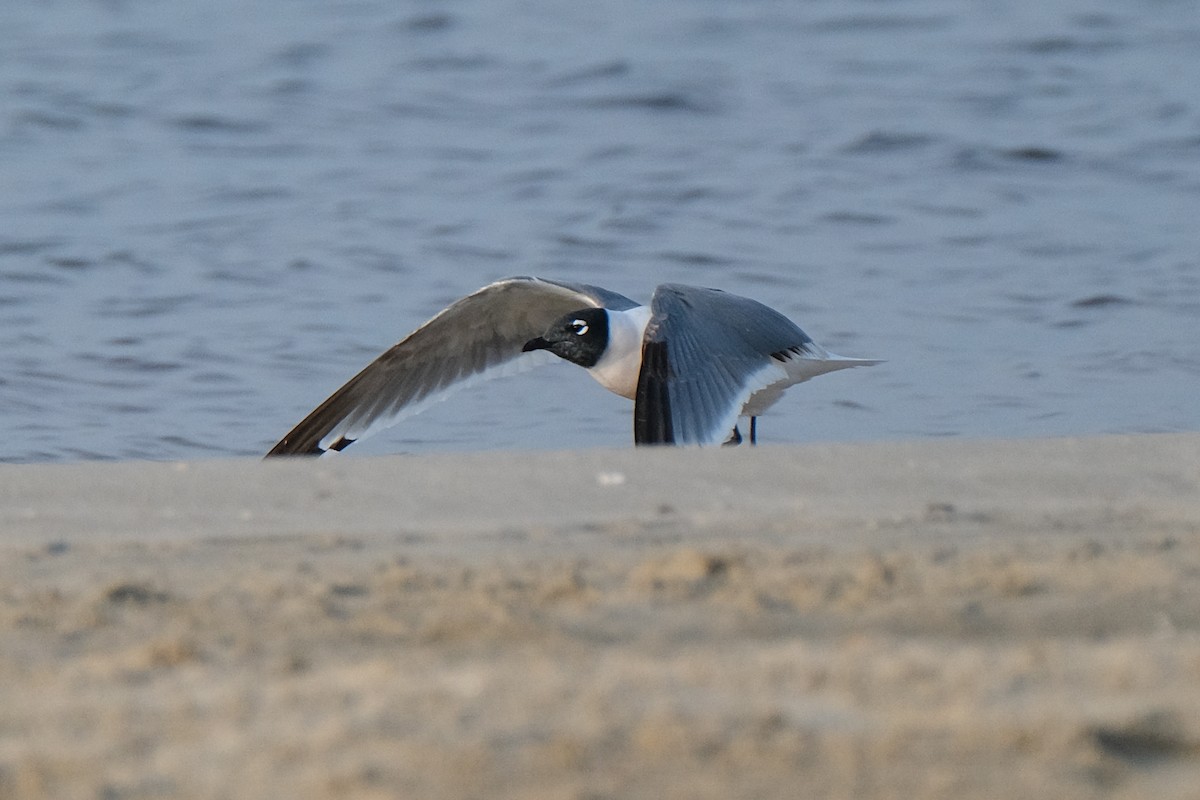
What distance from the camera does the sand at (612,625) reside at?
207 cm

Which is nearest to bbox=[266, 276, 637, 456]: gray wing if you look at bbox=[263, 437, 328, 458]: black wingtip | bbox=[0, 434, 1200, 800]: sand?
bbox=[263, 437, 328, 458]: black wingtip

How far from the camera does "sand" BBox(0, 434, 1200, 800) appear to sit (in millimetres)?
2072

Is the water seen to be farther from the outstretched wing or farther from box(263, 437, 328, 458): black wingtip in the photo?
the outstretched wing

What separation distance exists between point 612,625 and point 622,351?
330 cm

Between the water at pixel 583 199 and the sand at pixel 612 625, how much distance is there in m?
2.55

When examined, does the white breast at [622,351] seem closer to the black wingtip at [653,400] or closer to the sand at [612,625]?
the black wingtip at [653,400]

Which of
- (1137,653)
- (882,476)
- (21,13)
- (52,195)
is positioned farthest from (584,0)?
(1137,653)

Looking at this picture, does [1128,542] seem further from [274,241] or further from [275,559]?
[274,241]

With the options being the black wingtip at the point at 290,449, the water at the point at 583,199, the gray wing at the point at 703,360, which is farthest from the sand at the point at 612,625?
the water at the point at 583,199

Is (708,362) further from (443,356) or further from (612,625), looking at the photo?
(612,625)

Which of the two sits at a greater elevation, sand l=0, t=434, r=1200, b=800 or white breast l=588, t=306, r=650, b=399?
sand l=0, t=434, r=1200, b=800

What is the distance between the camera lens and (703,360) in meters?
5.26

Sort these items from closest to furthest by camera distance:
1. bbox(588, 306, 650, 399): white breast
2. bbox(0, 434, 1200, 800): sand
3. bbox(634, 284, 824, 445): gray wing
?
bbox(0, 434, 1200, 800): sand < bbox(634, 284, 824, 445): gray wing < bbox(588, 306, 650, 399): white breast

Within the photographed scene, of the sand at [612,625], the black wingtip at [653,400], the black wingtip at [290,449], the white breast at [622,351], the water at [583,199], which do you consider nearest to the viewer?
the sand at [612,625]
